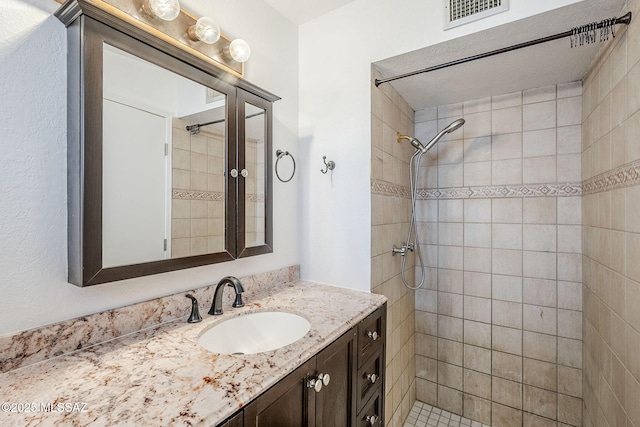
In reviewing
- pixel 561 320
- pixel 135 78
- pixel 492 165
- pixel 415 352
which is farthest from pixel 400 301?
pixel 135 78

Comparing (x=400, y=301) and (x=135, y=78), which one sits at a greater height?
(x=135, y=78)

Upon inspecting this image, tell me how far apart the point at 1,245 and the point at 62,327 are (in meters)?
0.29

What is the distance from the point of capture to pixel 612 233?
1.35 metres

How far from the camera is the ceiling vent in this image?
51.4 inches

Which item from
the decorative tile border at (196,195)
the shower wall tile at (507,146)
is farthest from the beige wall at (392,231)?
the decorative tile border at (196,195)

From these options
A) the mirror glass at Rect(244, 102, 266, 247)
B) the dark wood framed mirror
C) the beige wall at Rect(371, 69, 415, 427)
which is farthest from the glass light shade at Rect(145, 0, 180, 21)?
the beige wall at Rect(371, 69, 415, 427)

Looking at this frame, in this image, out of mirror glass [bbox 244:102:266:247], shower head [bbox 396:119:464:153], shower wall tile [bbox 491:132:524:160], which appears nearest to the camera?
mirror glass [bbox 244:102:266:247]

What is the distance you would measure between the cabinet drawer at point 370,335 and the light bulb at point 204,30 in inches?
55.1

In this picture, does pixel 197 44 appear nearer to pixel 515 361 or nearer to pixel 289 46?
pixel 289 46

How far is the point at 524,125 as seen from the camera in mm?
2006

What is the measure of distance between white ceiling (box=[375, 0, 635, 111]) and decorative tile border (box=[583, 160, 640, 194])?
2.01 feet

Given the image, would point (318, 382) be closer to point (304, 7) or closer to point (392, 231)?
point (392, 231)

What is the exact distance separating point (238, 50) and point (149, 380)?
4.43 ft

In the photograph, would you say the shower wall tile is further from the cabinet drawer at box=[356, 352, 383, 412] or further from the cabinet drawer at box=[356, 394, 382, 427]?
the cabinet drawer at box=[356, 394, 382, 427]
